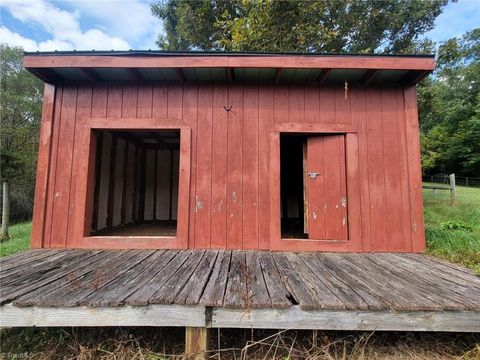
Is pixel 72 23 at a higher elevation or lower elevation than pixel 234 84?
higher

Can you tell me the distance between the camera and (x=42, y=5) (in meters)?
4.51

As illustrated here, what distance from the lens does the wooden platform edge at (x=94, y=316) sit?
1812mm

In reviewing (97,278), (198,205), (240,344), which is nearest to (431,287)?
(240,344)

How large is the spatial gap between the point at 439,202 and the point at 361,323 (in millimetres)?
8640

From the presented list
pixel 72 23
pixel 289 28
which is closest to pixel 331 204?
pixel 72 23

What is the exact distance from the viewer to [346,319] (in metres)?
1.83

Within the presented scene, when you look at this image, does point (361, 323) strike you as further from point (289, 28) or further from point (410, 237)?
point (289, 28)

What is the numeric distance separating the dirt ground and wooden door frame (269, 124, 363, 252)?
3.97 ft

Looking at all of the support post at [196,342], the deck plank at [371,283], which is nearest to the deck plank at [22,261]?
the support post at [196,342]

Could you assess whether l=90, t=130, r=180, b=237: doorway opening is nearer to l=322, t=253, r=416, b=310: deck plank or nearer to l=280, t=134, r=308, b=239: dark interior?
l=322, t=253, r=416, b=310: deck plank

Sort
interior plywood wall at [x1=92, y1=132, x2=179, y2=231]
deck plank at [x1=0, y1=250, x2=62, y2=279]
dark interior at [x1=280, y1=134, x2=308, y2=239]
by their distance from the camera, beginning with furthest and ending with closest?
dark interior at [x1=280, y1=134, x2=308, y2=239], interior plywood wall at [x1=92, y1=132, x2=179, y2=231], deck plank at [x1=0, y1=250, x2=62, y2=279]

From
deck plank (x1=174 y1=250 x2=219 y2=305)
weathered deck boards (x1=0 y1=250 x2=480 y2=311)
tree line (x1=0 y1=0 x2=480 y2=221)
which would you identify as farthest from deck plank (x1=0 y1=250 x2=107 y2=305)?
tree line (x1=0 y1=0 x2=480 y2=221)

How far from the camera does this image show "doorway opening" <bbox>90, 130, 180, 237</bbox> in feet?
15.3

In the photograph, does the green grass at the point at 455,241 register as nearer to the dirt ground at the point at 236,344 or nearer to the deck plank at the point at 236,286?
the dirt ground at the point at 236,344
